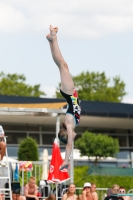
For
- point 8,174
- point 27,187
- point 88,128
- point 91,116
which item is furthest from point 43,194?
point 88,128

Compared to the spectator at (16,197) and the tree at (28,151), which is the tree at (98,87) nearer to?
the tree at (28,151)

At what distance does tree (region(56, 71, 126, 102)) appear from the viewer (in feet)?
182

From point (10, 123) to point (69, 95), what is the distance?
74.7ft

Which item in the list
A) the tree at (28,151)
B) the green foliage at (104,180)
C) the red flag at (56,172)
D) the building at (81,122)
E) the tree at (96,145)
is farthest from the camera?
the building at (81,122)

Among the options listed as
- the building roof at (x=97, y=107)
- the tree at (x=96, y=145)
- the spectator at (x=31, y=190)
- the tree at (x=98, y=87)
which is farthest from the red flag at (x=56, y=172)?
the tree at (x=98, y=87)

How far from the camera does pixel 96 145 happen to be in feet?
94.5

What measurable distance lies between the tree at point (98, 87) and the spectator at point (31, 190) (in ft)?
128

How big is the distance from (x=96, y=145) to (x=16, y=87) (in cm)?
2773

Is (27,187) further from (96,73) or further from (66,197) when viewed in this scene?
(96,73)

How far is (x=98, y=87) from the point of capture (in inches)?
2261

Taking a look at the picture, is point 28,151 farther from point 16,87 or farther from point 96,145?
point 16,87

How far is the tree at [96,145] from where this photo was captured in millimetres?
28547

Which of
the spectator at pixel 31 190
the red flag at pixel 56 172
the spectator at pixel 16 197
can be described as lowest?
the spectator at pixel 16 197

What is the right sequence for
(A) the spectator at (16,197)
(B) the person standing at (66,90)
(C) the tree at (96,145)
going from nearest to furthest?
(B) the person standing at (66,90) → (A) the spectator at (16,197) → (C) the tree at (96,145)
